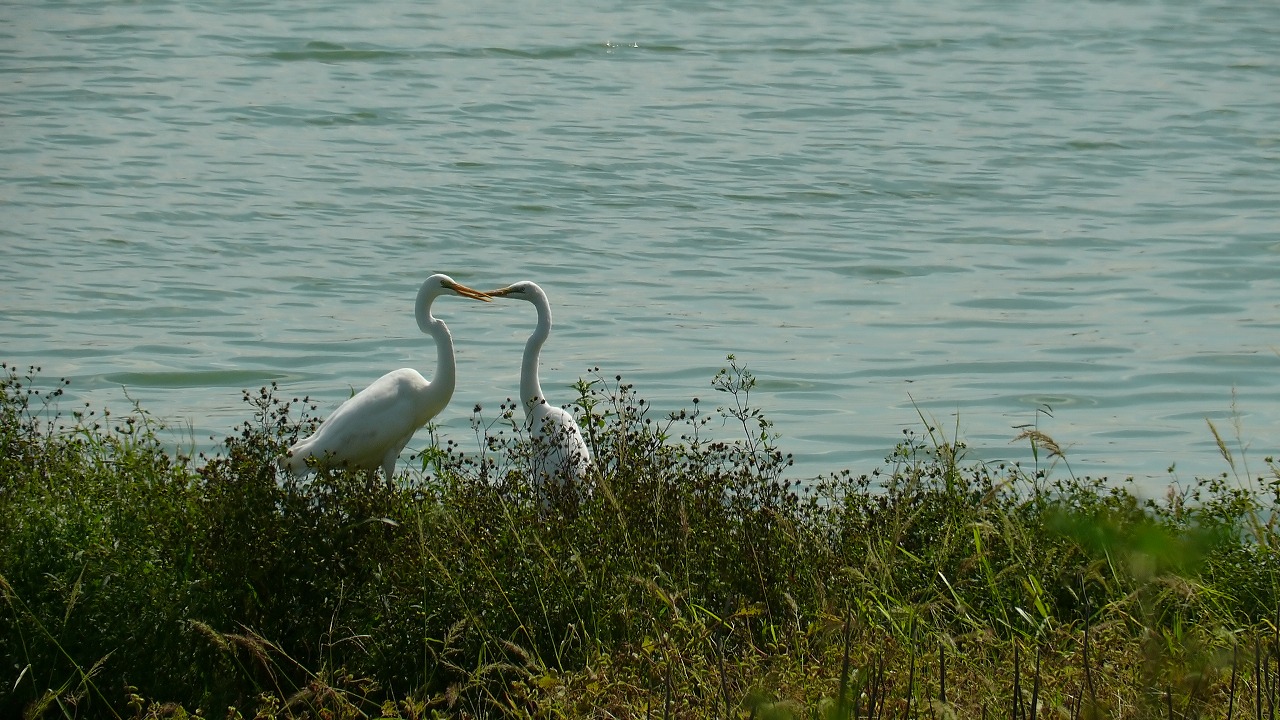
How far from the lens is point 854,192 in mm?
14461

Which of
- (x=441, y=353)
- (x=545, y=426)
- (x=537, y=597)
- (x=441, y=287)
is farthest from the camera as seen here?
Result: (x=441, y=287)

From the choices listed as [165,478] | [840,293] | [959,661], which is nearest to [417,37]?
[840,293]

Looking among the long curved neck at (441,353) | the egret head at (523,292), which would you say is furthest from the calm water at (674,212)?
the long curved neck at (441,353)

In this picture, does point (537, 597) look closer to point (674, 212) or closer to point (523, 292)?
point (523, 292)

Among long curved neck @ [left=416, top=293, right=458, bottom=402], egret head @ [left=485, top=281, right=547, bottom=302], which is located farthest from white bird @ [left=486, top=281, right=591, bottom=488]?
long curved neck @ [left=416, top=293, right=458, bottom=402]

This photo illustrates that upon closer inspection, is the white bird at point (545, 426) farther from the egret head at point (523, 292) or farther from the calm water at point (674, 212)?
the calm water at point (674, 212)

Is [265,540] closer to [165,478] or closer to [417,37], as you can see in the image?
[165,478]

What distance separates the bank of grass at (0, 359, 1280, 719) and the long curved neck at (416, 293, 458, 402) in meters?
1.63

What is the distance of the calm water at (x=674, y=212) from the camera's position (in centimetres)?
900

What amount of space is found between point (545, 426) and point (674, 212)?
8.08 metres

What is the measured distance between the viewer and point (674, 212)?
13.6 m

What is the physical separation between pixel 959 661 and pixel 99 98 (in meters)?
15.8

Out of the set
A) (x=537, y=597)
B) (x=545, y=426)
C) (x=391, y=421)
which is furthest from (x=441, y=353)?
(x=537, y=597)

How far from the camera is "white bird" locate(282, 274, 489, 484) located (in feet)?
20.6
